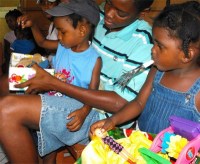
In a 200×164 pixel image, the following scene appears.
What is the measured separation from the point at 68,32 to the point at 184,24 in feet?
2.05

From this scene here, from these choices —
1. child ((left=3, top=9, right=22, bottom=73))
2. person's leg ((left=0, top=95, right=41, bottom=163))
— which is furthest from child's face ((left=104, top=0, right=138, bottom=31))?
child ((left=3, top=9, right=22, bottom=73))

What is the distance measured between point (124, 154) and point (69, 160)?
33.9 inches

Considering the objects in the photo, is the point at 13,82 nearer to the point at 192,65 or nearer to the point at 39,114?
the point at 39,114

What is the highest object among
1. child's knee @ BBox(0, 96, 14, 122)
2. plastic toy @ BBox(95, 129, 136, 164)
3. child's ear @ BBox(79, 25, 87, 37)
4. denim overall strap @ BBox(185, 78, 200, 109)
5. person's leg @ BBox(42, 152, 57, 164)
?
child's ear @ BBox(79, 25, 87, 37)

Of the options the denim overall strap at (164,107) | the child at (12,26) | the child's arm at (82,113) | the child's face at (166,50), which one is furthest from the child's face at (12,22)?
the child's face at (166,50)

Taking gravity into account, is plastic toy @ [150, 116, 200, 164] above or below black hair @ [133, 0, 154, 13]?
below

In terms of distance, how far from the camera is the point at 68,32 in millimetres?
1706

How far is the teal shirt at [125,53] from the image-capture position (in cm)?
158

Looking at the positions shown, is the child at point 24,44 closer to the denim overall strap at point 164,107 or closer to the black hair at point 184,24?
the denim overall strap at point 164,107

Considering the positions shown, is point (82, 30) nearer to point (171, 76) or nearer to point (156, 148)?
point (171, 76)

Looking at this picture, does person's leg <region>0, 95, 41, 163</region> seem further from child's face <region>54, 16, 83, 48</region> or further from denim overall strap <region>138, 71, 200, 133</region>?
denim overall strap <region>138, 71, 200, 133</region>

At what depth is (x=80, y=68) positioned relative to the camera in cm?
171

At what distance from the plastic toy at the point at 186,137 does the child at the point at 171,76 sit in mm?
237

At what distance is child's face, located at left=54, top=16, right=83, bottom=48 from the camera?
1.70 m
